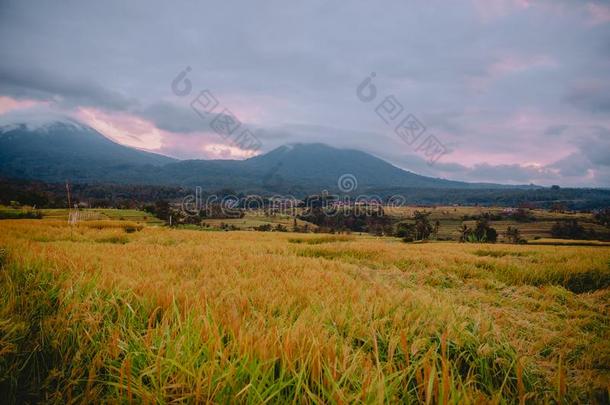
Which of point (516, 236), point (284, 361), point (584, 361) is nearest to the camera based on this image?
point (284, 361)

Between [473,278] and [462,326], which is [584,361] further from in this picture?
[473,278]

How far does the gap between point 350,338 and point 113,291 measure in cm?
226

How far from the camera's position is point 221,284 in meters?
3.70

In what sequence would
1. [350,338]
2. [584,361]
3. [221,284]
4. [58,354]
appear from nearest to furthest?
[58,354] < [350,338] < [584,361] < [221,284]

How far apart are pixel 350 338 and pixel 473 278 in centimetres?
595

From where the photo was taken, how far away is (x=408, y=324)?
8.36 ft

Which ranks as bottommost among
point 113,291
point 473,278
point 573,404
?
point 473,278

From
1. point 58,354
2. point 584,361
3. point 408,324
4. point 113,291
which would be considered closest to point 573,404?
point 408,324

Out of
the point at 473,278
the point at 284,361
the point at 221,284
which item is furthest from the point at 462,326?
the point at 473,278

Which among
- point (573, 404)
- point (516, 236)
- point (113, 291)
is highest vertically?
point (113, 291)

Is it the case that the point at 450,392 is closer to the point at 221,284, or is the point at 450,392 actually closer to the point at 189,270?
the point at 221,284

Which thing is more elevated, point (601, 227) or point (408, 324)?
point (408, 324)

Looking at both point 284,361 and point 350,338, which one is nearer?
point 284,361

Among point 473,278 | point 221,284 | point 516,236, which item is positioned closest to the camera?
point 221,284
